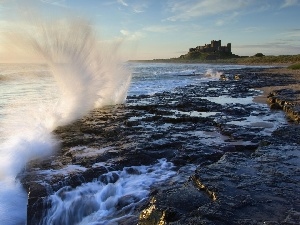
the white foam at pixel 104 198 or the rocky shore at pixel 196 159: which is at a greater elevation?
the rocky shore at pixel 196 159

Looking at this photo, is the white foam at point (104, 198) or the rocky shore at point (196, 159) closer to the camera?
the rocky shore at point (196, 159)

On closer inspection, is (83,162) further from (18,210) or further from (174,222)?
(174,222)

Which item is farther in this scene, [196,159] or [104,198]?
[196,159]

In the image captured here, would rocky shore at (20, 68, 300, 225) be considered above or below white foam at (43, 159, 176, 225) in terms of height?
above

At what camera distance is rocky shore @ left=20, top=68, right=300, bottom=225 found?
4012 mm

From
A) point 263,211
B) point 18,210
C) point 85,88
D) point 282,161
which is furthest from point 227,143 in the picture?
point 85,88

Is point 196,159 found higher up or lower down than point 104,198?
higher up

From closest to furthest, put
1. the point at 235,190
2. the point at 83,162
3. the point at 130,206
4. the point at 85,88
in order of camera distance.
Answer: the point at 235,190, the point at 130,206, the point at 83,162, the point at 85,88

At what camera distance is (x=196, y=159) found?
736 cm

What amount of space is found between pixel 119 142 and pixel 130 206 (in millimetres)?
3657

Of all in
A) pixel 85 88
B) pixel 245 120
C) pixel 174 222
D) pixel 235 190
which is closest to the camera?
pixel 174 222

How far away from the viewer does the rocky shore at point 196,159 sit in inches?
158

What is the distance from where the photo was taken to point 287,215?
3.71 meters

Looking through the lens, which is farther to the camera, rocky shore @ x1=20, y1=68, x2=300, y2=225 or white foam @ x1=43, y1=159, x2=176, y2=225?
white foam @ x1=43, y1=159, x2=176, y2=225
